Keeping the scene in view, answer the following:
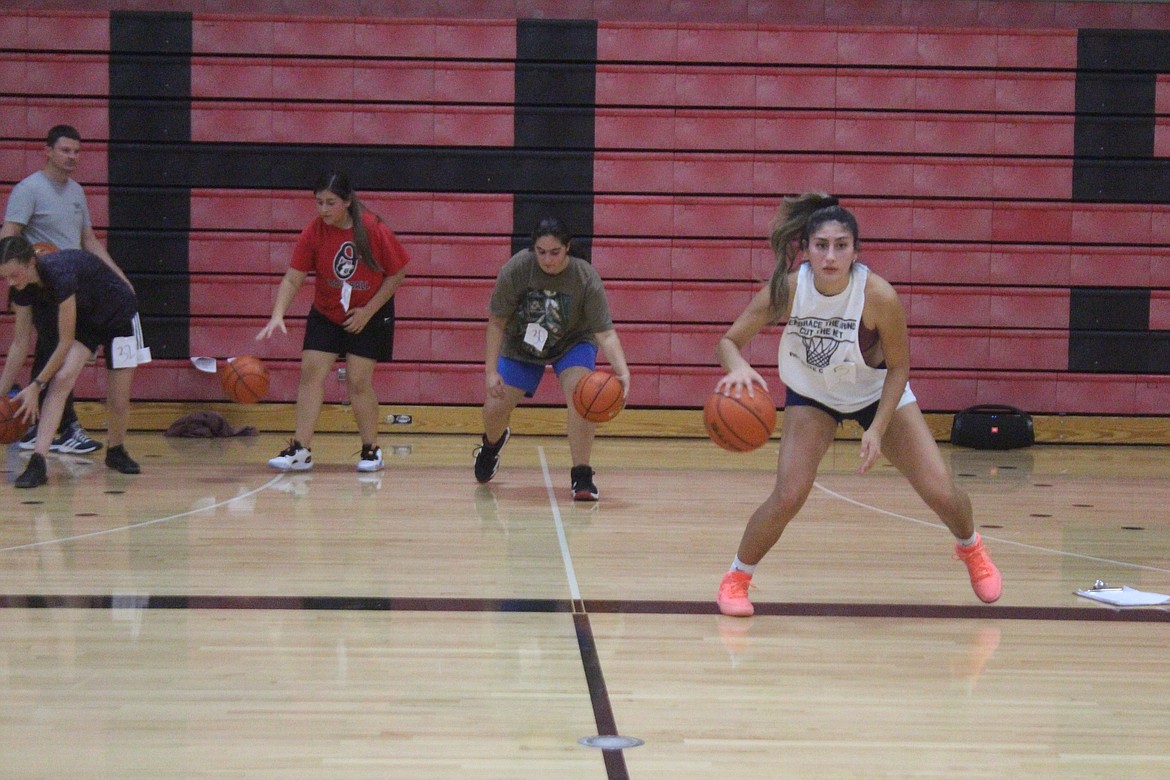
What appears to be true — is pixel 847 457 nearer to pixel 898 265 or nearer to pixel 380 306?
pixel 898 265

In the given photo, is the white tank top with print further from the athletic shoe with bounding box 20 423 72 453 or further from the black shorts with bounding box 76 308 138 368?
the athletic shoe with bounding box 20 423 72 453

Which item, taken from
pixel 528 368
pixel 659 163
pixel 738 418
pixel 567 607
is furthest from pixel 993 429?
pixel 567 607

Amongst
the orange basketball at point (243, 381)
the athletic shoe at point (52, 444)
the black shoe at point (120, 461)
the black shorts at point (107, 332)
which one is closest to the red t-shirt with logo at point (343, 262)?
the orange basketball at point (243, 381)

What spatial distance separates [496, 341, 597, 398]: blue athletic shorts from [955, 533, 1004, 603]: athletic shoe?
233 centimetres

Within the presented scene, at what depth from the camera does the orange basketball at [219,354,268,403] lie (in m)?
6.68

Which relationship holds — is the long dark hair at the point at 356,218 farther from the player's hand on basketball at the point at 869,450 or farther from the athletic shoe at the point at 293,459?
the player's hand on basketball at the point at 869,450

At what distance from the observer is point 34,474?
18.4 ft

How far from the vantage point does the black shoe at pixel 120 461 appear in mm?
6121

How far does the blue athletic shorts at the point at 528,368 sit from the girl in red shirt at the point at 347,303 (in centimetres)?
85

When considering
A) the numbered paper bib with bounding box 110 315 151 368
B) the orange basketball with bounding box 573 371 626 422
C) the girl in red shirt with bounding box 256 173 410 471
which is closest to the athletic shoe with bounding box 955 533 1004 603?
the orange basketball with bounding box 573 371 626 422

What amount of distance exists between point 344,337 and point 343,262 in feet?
1.22

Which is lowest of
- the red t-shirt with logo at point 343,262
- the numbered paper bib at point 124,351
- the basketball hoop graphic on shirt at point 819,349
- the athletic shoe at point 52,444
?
the athletic shoe at point 52,444

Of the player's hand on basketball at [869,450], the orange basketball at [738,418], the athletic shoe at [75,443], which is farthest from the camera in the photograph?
the athletic shoe at [75,443]

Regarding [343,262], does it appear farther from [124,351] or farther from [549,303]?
[549,303]
